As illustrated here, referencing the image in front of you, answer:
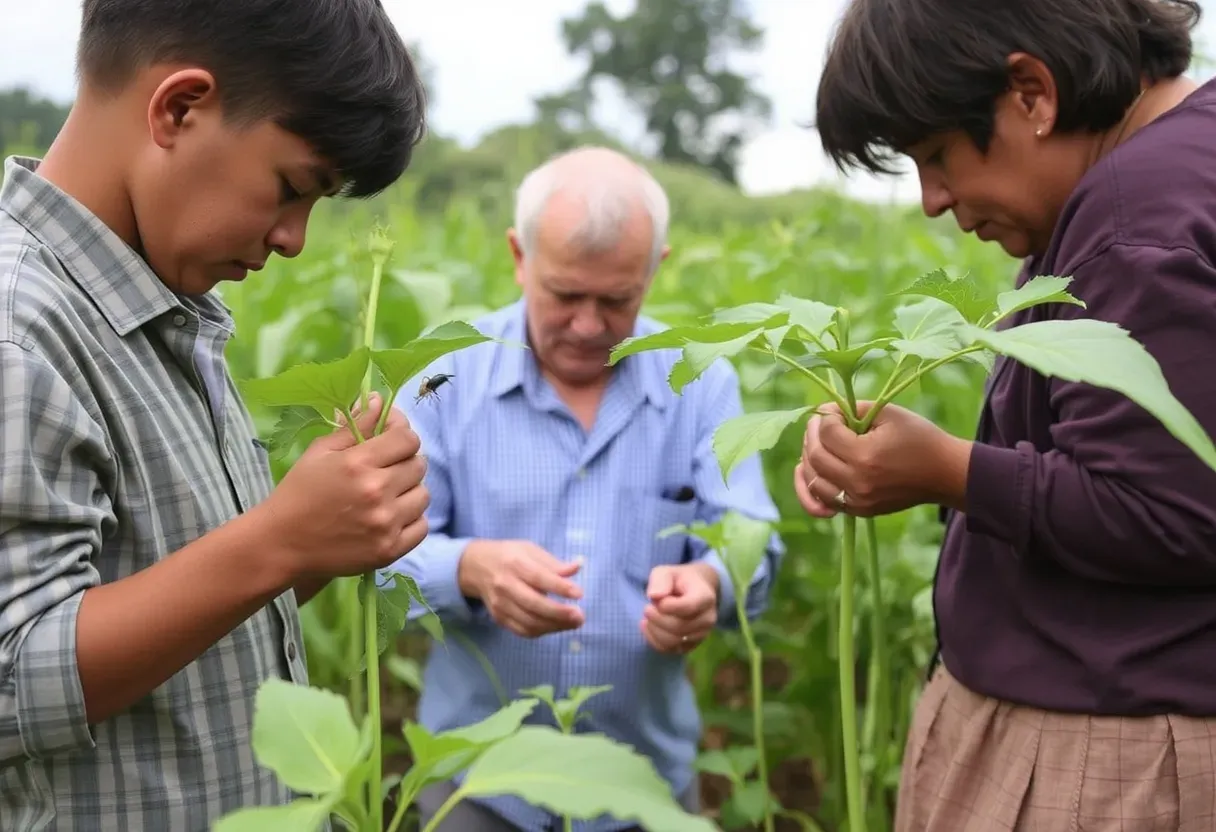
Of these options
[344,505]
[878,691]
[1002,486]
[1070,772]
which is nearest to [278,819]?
[344,505]

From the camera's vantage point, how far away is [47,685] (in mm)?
1032

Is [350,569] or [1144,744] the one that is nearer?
[350,569]

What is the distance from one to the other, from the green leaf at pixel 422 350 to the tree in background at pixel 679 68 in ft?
106

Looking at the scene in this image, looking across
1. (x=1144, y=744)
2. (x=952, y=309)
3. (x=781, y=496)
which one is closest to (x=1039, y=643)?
(x=1144, y=744)

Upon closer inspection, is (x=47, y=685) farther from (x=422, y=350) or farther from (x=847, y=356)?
(x=847, y=356)

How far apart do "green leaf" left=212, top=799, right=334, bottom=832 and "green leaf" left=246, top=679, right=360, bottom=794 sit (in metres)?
0.02

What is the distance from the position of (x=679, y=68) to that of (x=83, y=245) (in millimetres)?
37162

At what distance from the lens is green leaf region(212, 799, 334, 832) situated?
29.6 inches

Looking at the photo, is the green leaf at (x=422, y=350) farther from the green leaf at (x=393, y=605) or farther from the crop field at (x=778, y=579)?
the crop field at (x=778, y=579)

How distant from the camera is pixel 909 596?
2.37m

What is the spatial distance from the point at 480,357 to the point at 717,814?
4.57 feet

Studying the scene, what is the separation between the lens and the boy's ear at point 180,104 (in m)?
1.18

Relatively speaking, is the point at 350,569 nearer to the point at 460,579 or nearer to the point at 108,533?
the point at 108,533

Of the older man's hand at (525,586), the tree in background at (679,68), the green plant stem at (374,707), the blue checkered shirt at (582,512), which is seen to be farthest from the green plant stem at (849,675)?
the tree in background at (679,68)
